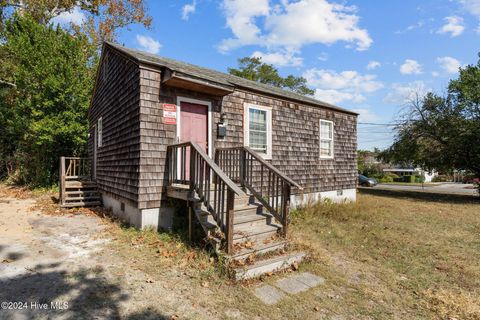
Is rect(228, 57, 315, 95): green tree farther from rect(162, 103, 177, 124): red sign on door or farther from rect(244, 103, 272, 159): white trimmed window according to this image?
rect(162, 103, 177, 124): red sign on door

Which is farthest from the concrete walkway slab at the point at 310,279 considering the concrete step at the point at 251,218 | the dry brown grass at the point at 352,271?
the concrete step at the point at 251,218

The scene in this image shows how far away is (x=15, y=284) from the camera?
367 cm

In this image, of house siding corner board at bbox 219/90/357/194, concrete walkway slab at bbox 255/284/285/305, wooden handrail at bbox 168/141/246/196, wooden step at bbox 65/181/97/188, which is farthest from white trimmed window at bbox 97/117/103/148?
concrete walkway slab at bbox 255/284/285/305

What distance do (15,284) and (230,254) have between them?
2820 millimetres

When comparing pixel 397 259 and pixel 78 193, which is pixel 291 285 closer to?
pixel 397 259

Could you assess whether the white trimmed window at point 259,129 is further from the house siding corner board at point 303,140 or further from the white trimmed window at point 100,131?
the white trimmed window at point 100,131

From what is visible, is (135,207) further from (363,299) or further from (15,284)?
(363,299)

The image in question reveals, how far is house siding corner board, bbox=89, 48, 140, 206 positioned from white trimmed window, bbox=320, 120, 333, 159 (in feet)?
22.1

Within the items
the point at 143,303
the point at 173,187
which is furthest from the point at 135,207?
the point at 143,303

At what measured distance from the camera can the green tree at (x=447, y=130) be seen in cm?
1590

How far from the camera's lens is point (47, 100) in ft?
42.6

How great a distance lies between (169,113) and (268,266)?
3965 mm

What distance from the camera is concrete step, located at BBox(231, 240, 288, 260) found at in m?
4.33

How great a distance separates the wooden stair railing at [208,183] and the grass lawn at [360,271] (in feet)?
2.12
